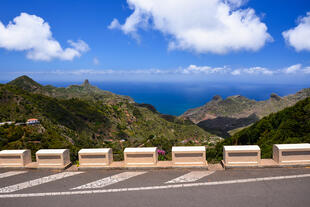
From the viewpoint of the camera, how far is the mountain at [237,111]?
5463 inches

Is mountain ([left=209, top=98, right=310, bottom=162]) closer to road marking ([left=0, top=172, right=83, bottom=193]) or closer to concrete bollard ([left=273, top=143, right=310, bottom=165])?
concrete bollard ([left=273, top=143, right=310, bottom=165])

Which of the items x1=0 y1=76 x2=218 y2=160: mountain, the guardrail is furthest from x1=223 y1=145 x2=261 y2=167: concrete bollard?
x1=0 y1=76 x2=218 y2=160: mountain

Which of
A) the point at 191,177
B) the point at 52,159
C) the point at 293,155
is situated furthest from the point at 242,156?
the point at 52,159

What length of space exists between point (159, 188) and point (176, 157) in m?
1.81

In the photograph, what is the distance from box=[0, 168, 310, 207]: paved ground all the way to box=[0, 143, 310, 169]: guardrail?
0.31 meters

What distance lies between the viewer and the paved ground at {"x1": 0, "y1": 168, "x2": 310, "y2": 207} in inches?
268

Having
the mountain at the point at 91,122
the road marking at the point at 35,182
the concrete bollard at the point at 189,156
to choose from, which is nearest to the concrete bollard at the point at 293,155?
→ the concrete bollard at the point at 189,156

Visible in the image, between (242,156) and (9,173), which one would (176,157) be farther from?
(9,173)

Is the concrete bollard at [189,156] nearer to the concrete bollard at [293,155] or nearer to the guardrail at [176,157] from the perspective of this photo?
the guardrail at [176,157]

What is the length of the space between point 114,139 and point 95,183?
51.8 metres

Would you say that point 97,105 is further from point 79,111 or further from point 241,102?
point 241,102

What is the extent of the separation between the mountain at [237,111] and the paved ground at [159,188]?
127 metres

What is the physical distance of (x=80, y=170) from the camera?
9.52 m

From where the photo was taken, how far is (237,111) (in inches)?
6324
